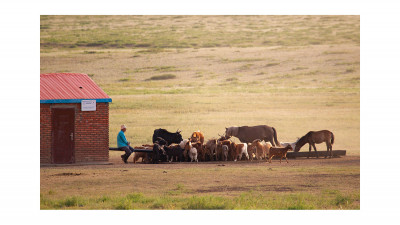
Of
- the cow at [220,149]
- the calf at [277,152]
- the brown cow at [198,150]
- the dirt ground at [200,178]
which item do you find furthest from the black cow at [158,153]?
the calf at [277,152]

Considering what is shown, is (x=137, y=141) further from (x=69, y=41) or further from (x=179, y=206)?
(x=179, y=206)

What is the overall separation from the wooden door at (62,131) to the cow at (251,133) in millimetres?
7182

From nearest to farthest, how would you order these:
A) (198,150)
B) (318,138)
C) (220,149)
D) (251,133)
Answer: (198,150) < (220,149) < (318,138) < (251,133)

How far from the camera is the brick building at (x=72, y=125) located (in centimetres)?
2283

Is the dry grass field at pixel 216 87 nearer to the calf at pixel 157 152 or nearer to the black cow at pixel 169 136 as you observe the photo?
the calf at pixel 157 152

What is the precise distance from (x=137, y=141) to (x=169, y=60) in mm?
5824

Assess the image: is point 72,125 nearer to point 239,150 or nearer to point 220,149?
point 220,149

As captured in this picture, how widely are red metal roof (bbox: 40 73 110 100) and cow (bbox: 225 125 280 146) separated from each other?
661 centimetres

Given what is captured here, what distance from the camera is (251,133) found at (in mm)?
28484

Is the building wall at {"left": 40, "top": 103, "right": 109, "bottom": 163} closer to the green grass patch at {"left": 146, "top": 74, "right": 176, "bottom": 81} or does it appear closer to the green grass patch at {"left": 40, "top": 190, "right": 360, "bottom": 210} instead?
the green grass patch at {"left": 40, "top": 190, "right": 360, "bottom": 210}

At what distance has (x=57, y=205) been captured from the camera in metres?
18.9

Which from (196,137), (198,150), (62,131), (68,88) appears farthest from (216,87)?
(62,131)

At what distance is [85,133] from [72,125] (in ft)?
1.50

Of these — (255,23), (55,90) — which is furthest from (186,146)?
(255,23)
